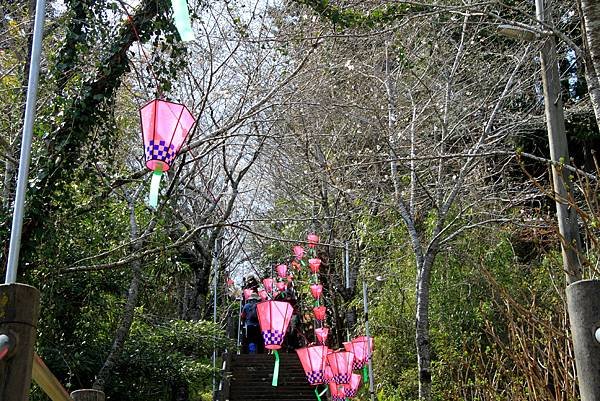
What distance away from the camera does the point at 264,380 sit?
552 inches

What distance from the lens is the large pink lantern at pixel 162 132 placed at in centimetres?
516

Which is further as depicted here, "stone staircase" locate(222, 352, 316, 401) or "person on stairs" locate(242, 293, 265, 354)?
"person on stairs" locate(242, 293, 265, 354)

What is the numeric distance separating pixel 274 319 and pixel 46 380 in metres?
7.48

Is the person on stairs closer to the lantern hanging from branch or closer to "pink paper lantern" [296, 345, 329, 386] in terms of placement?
"pink paper lantern" [296, 345, 329, 386]

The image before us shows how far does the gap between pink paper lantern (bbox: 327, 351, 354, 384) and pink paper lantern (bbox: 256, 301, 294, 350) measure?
3.67ft

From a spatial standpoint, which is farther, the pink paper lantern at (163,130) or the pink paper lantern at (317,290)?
the pink paper lantern at (317,290)

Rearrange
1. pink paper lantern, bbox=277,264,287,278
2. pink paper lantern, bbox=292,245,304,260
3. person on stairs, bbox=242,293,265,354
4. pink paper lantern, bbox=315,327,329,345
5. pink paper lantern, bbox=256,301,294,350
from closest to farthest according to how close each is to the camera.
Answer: pink paper lantern, bbox=256,301,294,350 < pink paper lantern, bbox=315,327,329,345 < person on stairs, bbox=242,293,265,354 < pink paper lantern, bbox=292,245,304,260 < pink paper lantern, bbox=277,264,287,278

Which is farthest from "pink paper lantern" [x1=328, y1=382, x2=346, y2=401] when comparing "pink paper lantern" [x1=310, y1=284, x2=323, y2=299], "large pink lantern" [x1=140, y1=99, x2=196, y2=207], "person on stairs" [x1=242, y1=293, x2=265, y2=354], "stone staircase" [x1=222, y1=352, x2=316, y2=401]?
"large pink lantern" [x1=140, y1=99, x2=196, y2=207]

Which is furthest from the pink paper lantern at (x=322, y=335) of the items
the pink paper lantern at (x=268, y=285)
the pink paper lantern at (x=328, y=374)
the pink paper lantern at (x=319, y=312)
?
the pink paper lantern at (x=268, y=285)

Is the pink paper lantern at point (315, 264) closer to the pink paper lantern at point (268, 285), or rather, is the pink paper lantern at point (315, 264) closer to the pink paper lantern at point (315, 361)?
the pink paper lantern at point (315, 361)

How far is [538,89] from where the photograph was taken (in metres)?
10.5

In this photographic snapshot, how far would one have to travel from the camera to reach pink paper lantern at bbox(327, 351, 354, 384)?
1038 cm

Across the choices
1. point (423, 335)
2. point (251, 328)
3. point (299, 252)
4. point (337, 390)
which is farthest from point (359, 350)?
point (299, 252)

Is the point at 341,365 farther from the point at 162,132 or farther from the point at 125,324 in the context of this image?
the point at 162,132
